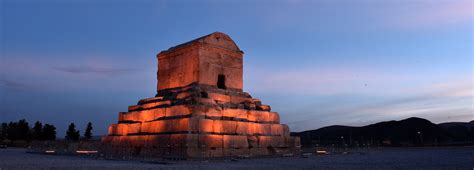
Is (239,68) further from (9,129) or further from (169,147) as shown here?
(9,129)

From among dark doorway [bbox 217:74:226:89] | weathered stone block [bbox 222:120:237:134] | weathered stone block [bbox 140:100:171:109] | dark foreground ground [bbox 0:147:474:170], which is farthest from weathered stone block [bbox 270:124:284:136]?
weathered stone block [bbox 140:100:171:109]

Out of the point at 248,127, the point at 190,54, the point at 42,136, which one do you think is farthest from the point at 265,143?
the point at 42,136

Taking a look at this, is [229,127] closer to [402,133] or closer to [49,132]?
[49,132]

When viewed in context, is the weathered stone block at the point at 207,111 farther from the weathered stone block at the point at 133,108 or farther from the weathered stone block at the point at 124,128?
the weathered stone block at the point at 133,108

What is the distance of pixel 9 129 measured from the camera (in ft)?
176

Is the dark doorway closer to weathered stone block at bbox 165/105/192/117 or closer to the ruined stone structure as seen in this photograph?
the ruined stone structure

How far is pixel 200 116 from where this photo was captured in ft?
59.0

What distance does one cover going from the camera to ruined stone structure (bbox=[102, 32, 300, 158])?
57.9ft

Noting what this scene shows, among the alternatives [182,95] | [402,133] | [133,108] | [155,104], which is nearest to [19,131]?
[133,108]

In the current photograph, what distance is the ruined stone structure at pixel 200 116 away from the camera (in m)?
17.6

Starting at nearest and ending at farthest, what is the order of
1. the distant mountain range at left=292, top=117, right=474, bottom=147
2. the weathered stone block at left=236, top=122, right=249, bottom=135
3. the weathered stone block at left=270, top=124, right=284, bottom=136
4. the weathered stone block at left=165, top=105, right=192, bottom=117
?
1. the weathered stone block at left=165, top=105, right=192, bottom=117
2. the weathered stone block at left=236, top=122, right=249, bottom=135
3. the weathered stone block at left=270, top=124, right=284, bottom=136
4. the distant mountain range at left=292, top=117, right=474, bottom=147

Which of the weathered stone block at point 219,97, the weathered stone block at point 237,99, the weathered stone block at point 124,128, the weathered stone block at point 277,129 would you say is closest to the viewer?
the weathered stone block at point 219,97

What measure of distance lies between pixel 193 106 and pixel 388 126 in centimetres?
9229

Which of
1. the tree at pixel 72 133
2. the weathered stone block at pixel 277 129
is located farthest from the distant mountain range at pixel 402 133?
the weathered stone block at pixel 277 129
